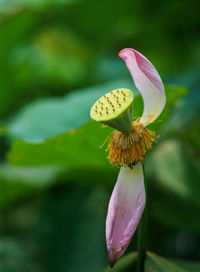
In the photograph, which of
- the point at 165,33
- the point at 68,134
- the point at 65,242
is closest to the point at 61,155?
the point at 68,134

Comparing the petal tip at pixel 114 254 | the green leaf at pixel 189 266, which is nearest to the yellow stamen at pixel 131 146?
the petal tip at pixel 114 254

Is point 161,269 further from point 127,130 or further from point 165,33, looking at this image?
point 165,33

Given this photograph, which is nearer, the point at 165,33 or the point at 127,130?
the point at 127,130

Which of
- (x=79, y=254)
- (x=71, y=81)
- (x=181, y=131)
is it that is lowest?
(x=79, y=254)

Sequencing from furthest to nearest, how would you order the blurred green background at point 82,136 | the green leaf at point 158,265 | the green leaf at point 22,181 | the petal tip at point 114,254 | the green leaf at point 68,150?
the green leaf at point 22,181 < the blurred green background at point 82,136 < the green leaf at point 68,150 < the green leaf at point 158,265 < the petal tip at point 114,254

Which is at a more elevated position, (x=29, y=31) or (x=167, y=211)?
(x=29, y=31)

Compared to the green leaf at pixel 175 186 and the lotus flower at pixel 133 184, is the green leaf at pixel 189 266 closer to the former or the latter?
the lotus flower at pixel 133 184

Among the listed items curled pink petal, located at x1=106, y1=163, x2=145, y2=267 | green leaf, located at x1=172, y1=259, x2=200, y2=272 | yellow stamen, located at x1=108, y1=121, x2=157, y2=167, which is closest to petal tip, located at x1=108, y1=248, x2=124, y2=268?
curled pink petal, located at x1=106, y1=163, x2=145, y2=267
